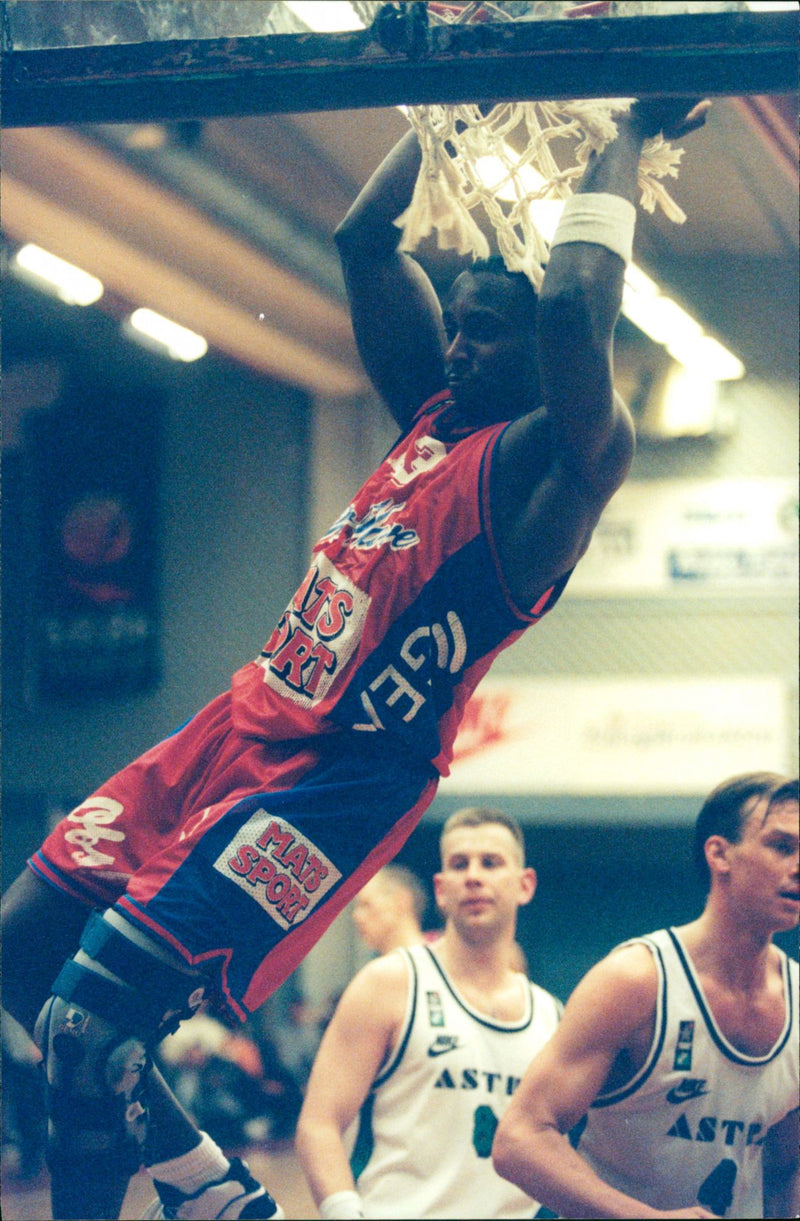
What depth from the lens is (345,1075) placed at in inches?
114

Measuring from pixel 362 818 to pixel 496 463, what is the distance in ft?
1.52

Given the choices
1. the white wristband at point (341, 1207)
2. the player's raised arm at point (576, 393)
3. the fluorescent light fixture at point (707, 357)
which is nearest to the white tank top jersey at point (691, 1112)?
the white wristband at point (341, 1207)

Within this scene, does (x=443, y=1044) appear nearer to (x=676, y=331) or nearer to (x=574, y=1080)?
(x=574, y=1080)

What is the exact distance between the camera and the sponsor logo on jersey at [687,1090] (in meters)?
2.26

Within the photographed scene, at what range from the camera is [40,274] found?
17.2 feet

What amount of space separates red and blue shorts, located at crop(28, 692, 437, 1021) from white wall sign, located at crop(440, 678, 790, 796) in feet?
14.3

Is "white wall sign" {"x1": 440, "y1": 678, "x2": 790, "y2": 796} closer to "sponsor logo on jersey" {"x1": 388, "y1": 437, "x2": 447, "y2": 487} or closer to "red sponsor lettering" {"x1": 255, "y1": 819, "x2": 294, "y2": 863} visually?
"sponsor logo on jersey" {"x1": 388, "y1": 437, "x2": 447, "y2": 487}

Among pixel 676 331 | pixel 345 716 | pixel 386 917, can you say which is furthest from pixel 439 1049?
pixel 676 331

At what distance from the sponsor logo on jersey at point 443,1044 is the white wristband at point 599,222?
1893mm

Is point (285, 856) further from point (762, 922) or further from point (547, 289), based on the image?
point (762, 922)

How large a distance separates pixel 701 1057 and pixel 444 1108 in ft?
2.70

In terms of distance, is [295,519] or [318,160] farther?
[295,519]

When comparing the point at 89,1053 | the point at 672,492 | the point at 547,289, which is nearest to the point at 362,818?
the point at 89,1053

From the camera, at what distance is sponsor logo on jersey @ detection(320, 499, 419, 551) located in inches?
68.2
